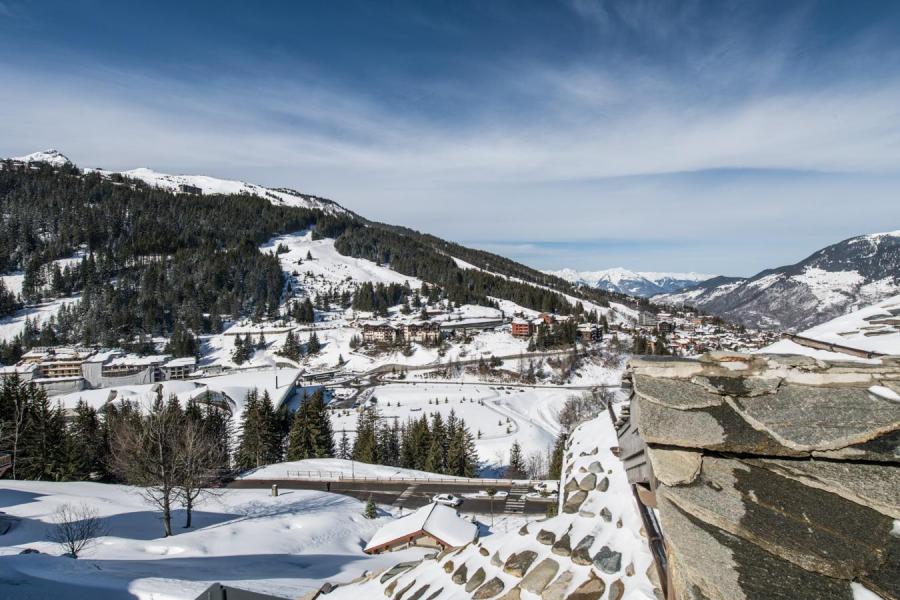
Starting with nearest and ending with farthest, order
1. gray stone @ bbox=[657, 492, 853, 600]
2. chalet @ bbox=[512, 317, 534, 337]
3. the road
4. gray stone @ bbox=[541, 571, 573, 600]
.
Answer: gray stone @ bbox=[657, 492, 853, 600], gray stone @ bbox=[541, 571, 573, 600], the road, chalet @ bbox=[512, 317, 534, 337]

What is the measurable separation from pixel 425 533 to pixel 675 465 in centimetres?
1631

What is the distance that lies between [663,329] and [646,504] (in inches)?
4167

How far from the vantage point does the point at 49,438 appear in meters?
25.4

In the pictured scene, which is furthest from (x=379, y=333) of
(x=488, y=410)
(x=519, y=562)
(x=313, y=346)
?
(x=519, y=562)

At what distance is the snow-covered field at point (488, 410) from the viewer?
41844mm

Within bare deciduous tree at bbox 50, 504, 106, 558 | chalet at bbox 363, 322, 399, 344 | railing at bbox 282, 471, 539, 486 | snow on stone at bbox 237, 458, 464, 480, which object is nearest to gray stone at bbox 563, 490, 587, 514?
bare deciduous tree at bbox 50, 504, 106, 558

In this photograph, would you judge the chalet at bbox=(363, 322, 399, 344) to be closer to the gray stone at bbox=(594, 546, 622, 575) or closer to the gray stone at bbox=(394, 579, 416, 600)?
the gray stone at bbox=(394, 579, 416, 600)

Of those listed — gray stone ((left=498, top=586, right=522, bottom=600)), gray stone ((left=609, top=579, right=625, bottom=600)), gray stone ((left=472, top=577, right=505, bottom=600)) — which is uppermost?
gray stone ((left=609, top=579, right=625, bottom=600))

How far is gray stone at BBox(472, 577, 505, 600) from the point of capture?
253 centimetres

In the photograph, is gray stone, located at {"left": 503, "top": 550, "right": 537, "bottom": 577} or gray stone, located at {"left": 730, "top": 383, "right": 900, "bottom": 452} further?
gray stone, located at {"left": 503, "top": 550, "right": 537, "bottom": 577}

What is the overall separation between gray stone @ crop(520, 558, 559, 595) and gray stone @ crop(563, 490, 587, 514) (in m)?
0.51

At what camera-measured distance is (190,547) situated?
12.9 m

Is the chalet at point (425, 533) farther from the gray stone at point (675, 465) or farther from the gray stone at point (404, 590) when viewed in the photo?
the gray stone at point (675, 465)

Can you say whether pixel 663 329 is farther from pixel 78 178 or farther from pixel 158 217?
pixel 78 178
